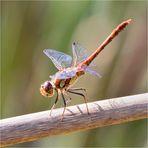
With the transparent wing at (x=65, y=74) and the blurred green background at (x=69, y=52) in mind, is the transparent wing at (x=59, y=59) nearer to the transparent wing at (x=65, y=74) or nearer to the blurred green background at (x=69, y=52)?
the transparent wing at (x=65, y=74)

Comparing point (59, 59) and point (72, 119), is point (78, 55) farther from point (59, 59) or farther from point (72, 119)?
point (72, 119)

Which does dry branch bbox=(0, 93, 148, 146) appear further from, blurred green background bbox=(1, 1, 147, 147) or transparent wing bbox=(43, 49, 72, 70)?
blurred green background bbox=(1, 1, 147, 147)

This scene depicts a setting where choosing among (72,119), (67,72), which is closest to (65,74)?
(67,72)

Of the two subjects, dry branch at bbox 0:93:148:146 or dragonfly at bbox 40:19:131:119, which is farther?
dragonfly at bbox 40:19:131:119

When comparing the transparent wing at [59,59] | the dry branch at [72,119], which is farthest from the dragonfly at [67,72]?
the dry branch at [72,119]

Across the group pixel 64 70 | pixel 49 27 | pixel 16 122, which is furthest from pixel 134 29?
pixel 16 122

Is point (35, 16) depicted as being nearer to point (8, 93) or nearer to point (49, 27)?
point (49, 27)

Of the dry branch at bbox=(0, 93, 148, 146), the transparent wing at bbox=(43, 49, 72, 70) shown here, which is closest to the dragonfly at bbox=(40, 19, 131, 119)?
the transparent wing at bbox=(43, 49, 72, 70)
